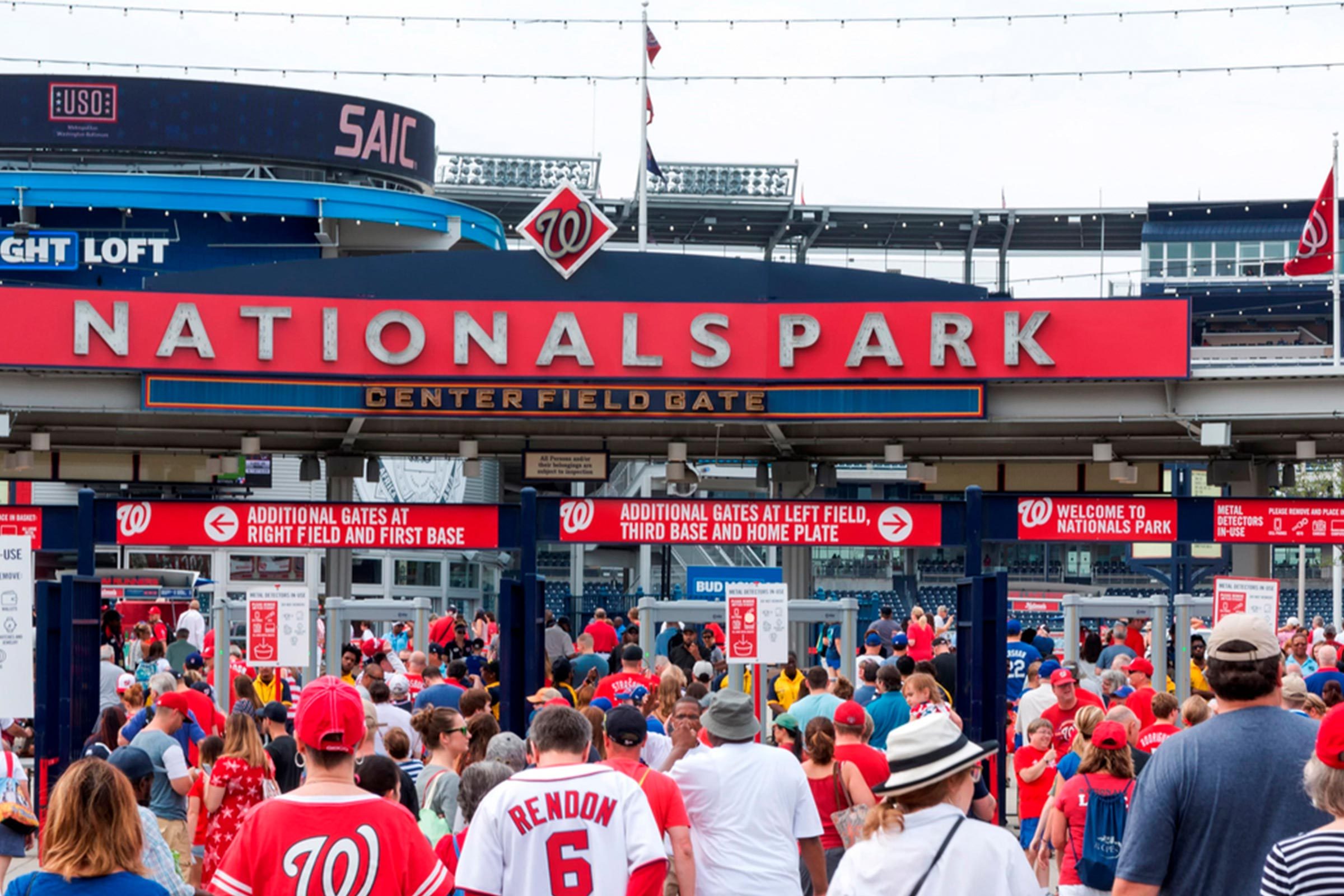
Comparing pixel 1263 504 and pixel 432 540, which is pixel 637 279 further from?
pixel 1263 504

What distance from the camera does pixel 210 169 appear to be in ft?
145

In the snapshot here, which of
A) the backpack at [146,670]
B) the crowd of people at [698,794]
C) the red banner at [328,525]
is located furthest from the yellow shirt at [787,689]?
the backpack at [146,670]

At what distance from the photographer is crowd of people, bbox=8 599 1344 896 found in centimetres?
491

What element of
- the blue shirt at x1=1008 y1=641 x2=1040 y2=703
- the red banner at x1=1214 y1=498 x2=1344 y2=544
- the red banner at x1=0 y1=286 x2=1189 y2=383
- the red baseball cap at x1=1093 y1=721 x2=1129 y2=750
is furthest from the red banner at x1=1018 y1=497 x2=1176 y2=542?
the red baseball cap at x1=1093 y1=721 x2=1129 y2=750

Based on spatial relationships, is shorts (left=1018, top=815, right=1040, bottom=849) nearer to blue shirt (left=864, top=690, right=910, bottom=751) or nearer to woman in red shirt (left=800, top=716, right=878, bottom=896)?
blue shirt (left=864, top=690, right=910, bottom=751)

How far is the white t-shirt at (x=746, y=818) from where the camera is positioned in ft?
25.3

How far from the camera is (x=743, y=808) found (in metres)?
7.73

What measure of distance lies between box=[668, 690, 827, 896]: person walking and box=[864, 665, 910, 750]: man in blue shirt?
482 centimetres

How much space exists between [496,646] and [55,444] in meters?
7.32

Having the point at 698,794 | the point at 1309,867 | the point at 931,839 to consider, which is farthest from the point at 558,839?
the point at 1309,867

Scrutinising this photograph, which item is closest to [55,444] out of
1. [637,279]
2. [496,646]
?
[496,646]

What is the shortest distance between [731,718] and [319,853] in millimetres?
2801

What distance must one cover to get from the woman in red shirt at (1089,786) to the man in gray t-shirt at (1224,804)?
4.04 m

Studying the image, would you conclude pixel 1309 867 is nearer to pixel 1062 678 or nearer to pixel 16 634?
pixel 16 634
